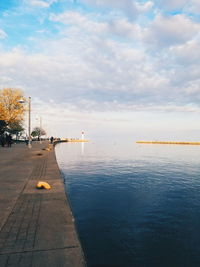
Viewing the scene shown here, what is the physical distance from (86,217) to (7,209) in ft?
11.1

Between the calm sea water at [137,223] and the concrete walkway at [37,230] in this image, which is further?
the calm sea water at [137,223]

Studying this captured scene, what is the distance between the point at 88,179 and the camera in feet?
52.6

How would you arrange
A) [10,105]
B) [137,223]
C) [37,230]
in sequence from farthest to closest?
[10,105] → [137,223] → [37,230]

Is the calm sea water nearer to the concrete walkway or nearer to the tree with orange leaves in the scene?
the concrete walkway

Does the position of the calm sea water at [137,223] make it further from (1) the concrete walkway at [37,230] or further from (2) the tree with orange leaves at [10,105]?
(2) the tree with orange leaves at [10,105]

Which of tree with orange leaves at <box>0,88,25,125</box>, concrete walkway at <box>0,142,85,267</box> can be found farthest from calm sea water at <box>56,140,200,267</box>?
tree with orange leaves at <box>0,88,25,125</box>

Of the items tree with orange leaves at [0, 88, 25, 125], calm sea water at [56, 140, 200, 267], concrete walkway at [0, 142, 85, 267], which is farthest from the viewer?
tree with orange leaves at [0, 88, 25, 125]

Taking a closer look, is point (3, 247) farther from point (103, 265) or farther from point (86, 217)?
point (86, 217)

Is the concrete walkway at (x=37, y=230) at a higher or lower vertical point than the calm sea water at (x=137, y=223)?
higher

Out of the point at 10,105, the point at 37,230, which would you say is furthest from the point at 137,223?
the point at 10,105

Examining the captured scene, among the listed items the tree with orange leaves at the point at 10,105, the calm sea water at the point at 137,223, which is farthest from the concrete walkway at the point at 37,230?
the tree with orange leaves at the point at 10,105

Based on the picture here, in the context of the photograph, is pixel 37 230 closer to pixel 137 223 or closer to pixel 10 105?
pixel 137 223

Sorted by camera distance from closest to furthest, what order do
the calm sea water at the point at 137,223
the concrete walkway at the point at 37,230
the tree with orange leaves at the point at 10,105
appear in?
the concrete walkway at the point at 37,230 < the calm sea water at the point at 137,223 < the tree with orange leaves at the point at 10,105

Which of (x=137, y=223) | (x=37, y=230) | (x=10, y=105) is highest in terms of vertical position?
(x=10, y=105)
